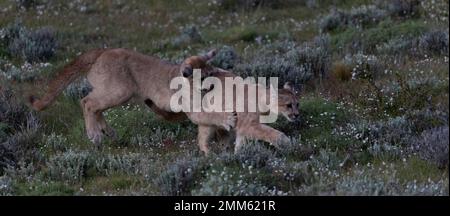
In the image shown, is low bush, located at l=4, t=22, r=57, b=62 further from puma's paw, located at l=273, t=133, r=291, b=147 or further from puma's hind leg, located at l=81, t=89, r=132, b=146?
puma's paw, located at l=273, t=133, r=291, b=147

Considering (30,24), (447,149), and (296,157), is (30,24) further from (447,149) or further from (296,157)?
(447,149)

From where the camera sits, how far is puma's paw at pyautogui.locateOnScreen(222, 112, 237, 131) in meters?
10.0

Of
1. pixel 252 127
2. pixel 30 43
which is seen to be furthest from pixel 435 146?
pixel 30 43

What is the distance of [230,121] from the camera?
10047 millimetres

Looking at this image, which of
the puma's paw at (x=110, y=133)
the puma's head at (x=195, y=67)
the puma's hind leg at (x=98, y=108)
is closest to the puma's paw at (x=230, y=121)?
the puma's head at (x=195, y=67)

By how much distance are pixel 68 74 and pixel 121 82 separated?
0.75 m

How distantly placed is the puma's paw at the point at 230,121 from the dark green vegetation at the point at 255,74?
0.25m

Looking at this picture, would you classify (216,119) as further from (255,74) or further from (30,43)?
(30,43)

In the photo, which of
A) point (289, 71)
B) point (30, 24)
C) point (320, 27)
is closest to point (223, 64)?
point (289, 71)

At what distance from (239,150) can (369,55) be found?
4866 mm

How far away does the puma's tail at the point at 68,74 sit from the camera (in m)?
11.0

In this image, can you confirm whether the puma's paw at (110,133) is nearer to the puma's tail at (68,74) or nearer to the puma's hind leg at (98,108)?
the puma's hind leg at (98,108)

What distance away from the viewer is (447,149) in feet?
28.8

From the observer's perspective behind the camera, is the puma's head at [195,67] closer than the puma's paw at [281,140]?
No
